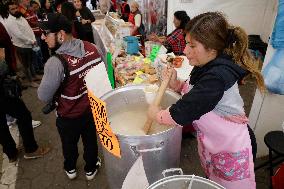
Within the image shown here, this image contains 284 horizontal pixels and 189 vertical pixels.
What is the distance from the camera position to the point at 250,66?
1.64 m

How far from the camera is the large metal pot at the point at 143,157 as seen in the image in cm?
154

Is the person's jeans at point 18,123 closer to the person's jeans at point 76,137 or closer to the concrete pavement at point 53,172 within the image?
the concrete pavement at point 53,172

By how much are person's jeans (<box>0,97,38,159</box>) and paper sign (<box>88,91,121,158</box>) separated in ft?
6.65

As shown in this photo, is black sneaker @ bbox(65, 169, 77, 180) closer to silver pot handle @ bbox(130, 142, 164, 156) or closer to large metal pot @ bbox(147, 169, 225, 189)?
silver pot handle @ bbox(130, 142, 164, 156)

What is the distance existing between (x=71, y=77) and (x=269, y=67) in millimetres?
2121

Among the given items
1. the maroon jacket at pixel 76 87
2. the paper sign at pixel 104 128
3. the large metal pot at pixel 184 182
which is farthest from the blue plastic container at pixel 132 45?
the large metal pot at pixel 184 182

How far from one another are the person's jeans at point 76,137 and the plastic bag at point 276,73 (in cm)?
204

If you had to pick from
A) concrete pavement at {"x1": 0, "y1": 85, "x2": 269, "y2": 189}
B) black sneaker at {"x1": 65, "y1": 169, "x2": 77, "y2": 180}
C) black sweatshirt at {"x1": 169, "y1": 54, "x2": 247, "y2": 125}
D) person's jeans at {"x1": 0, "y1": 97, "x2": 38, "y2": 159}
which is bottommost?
concrete pavement at {"x1": 0, "y1": 85, "x2": 269, "y2": 189}

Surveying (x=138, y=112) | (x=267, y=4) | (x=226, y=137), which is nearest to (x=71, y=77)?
(x=138, y=112)

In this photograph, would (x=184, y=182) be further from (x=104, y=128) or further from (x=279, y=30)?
(x=279, y=30)

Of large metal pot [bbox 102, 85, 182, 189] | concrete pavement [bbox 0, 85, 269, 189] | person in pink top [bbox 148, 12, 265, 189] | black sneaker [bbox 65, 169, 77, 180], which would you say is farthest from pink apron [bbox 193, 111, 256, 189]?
black sneaker [bbox 65, 169, 77, 180]

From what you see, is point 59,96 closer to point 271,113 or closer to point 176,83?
point 176,83

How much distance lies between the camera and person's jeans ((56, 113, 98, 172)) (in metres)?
2.89

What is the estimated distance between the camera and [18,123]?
356 centimetres
